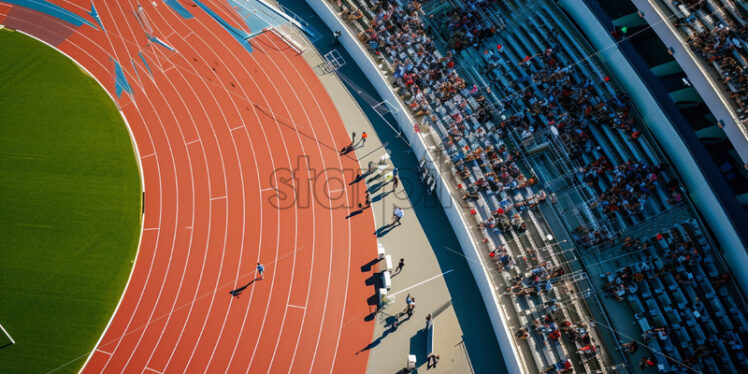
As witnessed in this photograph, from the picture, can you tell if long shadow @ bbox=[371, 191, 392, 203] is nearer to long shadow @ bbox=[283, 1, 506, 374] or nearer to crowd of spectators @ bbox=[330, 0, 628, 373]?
long shadow @ bbox=[283, 1, 506, 374]

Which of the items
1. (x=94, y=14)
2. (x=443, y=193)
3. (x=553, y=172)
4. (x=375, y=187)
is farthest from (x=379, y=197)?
(x=94, y=14)

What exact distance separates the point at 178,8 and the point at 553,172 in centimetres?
1969

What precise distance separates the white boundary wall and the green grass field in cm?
1089

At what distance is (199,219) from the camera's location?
788 inches

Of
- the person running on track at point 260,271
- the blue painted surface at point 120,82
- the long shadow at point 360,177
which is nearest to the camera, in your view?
the person running on track at point 260,271

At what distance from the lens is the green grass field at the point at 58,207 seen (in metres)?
17.7

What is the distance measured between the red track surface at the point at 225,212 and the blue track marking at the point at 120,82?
19 centimetres

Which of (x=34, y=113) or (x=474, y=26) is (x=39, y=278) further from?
(x=474, y=26)

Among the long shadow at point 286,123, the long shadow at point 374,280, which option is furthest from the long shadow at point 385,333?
the long shadow at point 286,123

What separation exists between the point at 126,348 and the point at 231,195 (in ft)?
22.0

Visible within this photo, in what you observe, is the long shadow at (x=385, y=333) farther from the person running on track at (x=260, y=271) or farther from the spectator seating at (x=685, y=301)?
the spectator seating at (x=685, y=301)

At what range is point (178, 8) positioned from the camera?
82.9 ft

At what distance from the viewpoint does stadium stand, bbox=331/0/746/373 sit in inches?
661

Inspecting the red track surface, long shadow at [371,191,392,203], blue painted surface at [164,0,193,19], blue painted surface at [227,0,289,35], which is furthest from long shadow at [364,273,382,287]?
blue painted surface at [164,0,193,19]
